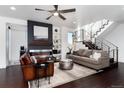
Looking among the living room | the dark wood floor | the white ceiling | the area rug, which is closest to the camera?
the dark wood floor

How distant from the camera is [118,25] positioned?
273 inches

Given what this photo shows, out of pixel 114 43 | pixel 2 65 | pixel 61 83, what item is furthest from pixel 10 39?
pixel 114 43

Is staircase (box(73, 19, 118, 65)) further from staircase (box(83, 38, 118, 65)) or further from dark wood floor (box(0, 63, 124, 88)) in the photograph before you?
dark wood floor (box(0, 63, 124, 88))

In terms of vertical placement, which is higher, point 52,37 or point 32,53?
point 52,37

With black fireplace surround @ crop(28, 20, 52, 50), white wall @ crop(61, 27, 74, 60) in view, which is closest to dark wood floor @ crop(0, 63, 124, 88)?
black fireplace surround @ crop(28, 20, 52, 50)

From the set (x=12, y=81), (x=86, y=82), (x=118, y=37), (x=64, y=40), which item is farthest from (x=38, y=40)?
(x=118, y=37)

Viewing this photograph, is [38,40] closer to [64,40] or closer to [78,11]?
[64,40]

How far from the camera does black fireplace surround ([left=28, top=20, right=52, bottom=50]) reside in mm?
5864

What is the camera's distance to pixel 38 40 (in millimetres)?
6230

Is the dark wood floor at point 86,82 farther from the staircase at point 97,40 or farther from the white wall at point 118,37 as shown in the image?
the staircase at point 97,40

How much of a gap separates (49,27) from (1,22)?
2.76m

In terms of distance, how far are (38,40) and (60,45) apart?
1932mm
